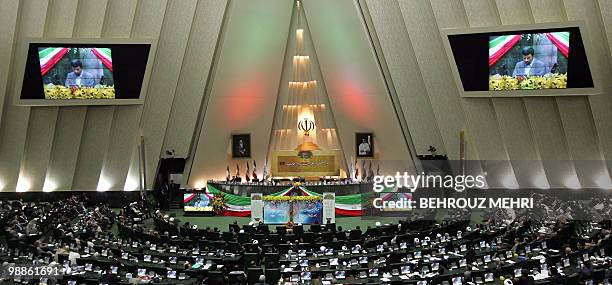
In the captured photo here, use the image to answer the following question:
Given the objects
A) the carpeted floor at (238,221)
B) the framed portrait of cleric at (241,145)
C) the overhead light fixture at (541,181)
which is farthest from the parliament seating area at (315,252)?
the framed portrait of cleric at (241,145)

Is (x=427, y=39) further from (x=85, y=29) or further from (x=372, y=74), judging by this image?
(x=85, y=29)

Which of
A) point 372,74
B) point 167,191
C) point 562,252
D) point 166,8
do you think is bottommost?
point 562,252

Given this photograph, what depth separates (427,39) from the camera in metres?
28.5

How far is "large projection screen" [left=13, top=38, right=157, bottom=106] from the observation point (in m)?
27.7

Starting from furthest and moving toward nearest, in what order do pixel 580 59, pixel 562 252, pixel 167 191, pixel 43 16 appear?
pixel 167 191
pixel 43 16
pixel 580 59
pixel 562 252

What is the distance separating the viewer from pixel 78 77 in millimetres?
28797

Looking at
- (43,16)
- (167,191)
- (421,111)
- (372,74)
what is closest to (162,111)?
(167,191)

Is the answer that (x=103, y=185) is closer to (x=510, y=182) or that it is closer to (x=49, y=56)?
(x=49, y=56)

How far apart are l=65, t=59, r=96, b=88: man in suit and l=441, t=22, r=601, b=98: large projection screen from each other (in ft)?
51.8

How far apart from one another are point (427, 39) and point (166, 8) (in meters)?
11.8

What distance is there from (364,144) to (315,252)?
1606cm

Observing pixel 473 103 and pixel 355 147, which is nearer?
pixel 473 103

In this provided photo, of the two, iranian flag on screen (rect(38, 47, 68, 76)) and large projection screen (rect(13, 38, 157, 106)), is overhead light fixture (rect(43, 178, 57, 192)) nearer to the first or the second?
large projection screen (rect(13, 38, 157, 106))

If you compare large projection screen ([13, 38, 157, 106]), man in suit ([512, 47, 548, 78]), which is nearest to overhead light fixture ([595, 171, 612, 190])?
man in suit ([512, 47, 548, 78])
